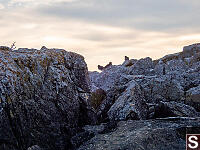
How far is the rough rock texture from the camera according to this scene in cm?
1223

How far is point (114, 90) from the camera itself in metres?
21.0

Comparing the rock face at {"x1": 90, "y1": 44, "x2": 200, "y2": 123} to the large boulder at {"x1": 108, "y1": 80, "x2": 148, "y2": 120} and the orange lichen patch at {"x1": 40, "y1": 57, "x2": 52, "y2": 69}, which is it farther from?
the orange lichen patch at {"x1": 40, "y1": 57, "x2": 52, "y2": 69}

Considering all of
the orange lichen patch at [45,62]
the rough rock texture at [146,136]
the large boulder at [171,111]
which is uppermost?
the orange lichen patch at [45,62]

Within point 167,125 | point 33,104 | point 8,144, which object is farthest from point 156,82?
point 8,144

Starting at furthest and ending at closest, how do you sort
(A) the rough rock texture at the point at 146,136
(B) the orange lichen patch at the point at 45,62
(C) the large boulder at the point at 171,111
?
(C) the large boulder at the point at 171,111
(B) the orange lichen patch at the point at 45,62
(A) the rough rock texture at the point at 146,136

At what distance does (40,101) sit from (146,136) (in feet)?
17.7

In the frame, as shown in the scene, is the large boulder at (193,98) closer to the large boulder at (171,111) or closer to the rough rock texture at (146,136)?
the large boulder at (171,111)

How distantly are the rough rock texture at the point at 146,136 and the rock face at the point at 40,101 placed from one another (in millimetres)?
2070

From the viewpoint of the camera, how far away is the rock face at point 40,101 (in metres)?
12.9

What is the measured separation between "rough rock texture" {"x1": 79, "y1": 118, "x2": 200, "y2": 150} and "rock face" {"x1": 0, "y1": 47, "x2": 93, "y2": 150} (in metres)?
2.07

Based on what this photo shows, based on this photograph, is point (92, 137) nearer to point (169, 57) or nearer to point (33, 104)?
point (33, 104)

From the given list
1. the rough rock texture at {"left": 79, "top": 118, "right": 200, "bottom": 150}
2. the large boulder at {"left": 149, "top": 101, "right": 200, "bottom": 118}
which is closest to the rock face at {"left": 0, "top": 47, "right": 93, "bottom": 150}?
the rough rock texture at {"left": 79, "top": 118, "right": 200, "bottom": 150}

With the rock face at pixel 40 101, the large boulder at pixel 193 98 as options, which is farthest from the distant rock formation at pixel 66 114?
the large boulder at pixel 193 98

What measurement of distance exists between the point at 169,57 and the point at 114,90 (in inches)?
Answer: 1372
